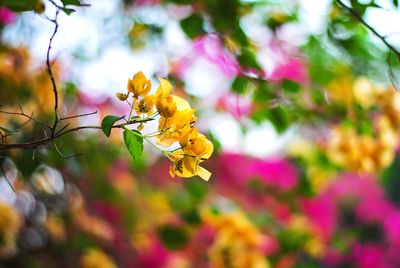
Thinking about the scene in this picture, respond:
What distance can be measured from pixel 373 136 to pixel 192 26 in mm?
563

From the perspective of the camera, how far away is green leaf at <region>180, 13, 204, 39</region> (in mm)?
1057

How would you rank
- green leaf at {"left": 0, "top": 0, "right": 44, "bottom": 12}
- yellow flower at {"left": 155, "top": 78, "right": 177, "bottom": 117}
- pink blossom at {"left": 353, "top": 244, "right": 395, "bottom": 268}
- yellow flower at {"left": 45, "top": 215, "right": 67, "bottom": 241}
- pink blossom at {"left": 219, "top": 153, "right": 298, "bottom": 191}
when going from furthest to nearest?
pink blossom at {"left": 353, "top": 244, "right": 395, "bottom": 268}
pink blossom at {"left": 219, "top": 153, "right": 298, "bottom": 191}
yellow flower at {"left": 45, "top": 215, "right": 67, "bottom": 241}
green leaf at {"left": 0, "top": 0, "right": 44, "bottom": 12}
yellow flower at {"left": 155, "top": 78, "right": 177, "bottom": 117}

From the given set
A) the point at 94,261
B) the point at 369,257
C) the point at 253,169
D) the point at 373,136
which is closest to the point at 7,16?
the point at 94,261

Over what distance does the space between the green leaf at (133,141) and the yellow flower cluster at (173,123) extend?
11 millimetres

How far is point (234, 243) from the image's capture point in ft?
4.65

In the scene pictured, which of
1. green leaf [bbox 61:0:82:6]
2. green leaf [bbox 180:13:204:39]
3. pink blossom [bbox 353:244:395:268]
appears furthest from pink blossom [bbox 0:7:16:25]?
pink blossom [bbox 353:244:395:268]

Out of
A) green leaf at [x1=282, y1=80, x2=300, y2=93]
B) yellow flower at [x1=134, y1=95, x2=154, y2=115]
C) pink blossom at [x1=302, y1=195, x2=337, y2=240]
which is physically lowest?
pink blossom at [x1=302, y1=195, x2=337, y2=240]

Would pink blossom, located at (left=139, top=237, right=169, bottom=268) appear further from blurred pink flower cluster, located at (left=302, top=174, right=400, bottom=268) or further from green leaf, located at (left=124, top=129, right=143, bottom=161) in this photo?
green leaf, located at (left=124, top=129, right=143, bottom=161)

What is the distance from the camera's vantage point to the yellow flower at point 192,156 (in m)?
0.55

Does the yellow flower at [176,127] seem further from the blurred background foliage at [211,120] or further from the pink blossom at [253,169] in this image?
the pink blossom at [253,169]

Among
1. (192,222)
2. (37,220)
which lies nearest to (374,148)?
(192,222)

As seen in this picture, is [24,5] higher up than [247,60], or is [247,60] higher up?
[24,5]

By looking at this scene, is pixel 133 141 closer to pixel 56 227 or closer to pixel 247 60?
pixel 247 60

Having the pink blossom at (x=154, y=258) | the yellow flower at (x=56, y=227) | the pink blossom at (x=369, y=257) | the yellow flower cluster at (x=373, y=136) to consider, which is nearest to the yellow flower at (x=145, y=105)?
the yellow flower cluster at (x=373, y=136)
